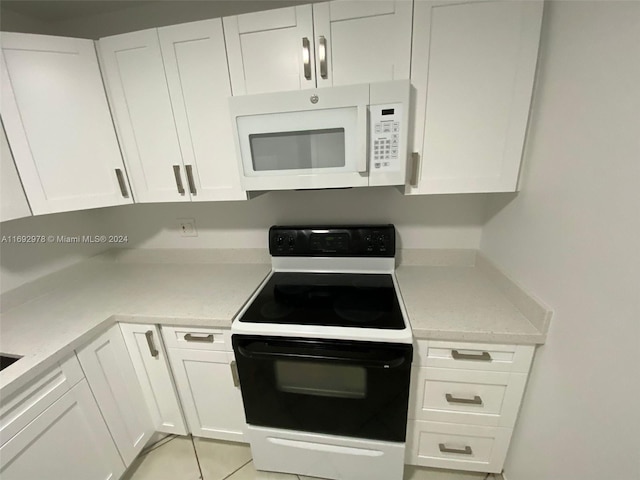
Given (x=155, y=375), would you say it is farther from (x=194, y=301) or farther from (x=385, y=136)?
(x=385, y=136)

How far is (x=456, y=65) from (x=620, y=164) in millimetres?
599

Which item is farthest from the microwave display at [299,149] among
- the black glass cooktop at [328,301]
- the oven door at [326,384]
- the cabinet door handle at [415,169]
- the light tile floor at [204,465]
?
the light tile floor at [204,465]

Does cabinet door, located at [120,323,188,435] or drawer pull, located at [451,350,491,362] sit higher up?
drawer pull, located at [451,350,491,362]

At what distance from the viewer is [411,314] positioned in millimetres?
1092

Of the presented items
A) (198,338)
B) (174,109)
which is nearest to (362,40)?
(174,109)

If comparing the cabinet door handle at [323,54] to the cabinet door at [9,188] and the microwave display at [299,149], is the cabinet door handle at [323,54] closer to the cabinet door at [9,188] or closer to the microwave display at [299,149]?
the microwave display at [299,149]

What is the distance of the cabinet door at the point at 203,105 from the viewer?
3.47 feet

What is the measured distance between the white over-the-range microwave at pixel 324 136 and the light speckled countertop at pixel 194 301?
57 centimetres

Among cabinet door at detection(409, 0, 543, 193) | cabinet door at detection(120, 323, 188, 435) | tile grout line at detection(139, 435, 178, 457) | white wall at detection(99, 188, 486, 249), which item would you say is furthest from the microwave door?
tile grout line at detection(139, 435, 178, 457)

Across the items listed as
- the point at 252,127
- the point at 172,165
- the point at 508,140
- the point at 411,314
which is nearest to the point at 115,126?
the point at 172,165

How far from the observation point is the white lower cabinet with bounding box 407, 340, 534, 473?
1.03m

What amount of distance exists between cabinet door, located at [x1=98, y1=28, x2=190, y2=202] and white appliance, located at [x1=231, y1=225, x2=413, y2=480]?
74cm

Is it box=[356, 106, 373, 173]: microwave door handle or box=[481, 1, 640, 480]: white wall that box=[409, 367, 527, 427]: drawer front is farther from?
box=[356, 106, 373, 173]: microwave door handle

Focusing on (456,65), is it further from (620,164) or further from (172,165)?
(172,165)
